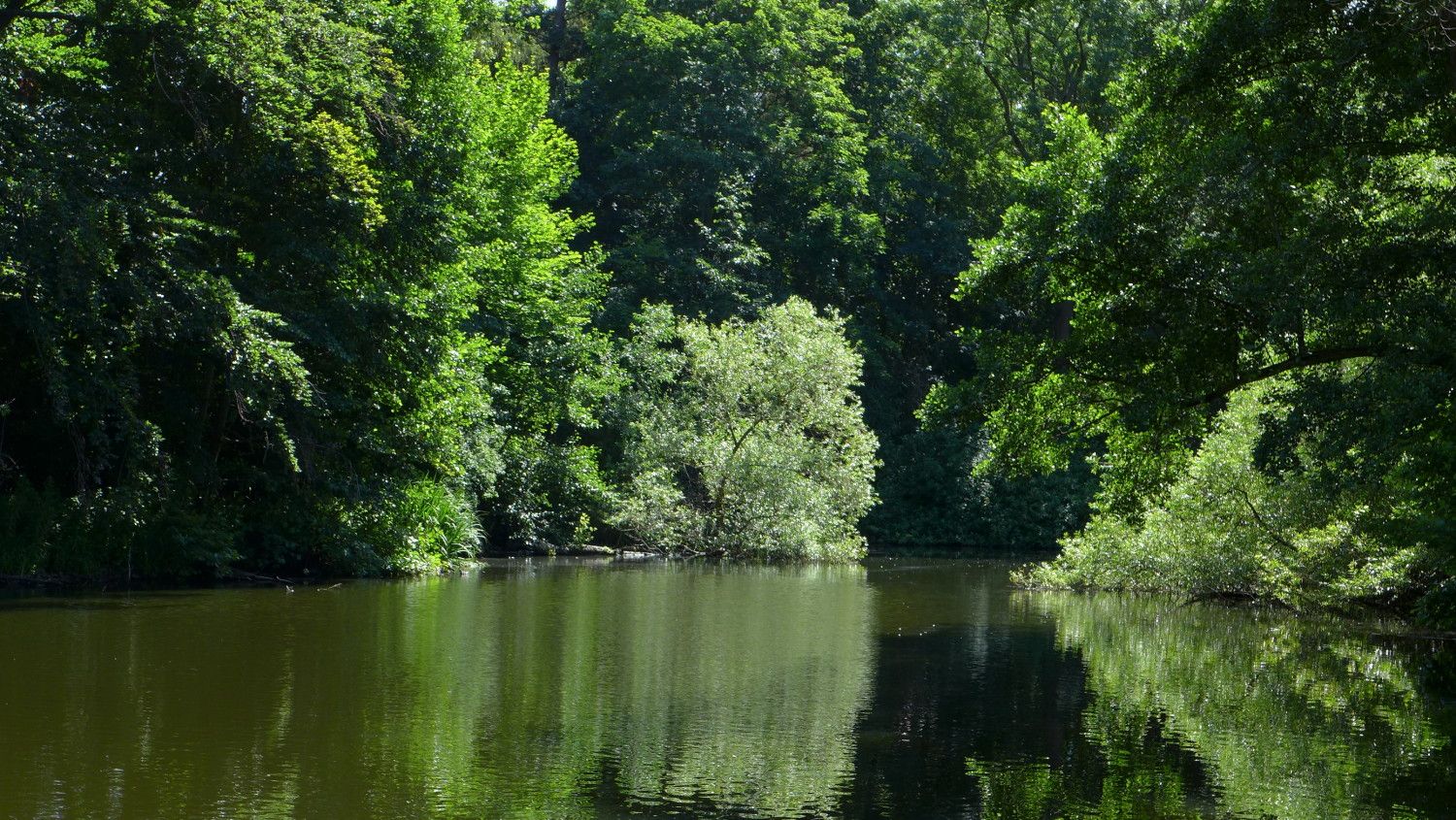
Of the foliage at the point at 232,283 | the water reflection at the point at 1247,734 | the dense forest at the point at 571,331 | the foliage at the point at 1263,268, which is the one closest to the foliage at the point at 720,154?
the dense forest at the point at 571,331

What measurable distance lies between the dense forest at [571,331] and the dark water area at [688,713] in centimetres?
233

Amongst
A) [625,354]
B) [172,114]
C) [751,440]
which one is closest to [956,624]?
[172,114]

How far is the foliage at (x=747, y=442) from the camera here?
32.7m

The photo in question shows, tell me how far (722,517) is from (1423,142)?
19367 mm

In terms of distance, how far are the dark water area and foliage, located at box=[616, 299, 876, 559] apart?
13.8m

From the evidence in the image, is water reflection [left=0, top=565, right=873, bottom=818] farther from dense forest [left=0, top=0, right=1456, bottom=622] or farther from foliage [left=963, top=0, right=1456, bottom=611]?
foliage [left=963, top=0, right=1456, bottom=611]

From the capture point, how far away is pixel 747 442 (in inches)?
1332

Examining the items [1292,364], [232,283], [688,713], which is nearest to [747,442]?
[232,283]

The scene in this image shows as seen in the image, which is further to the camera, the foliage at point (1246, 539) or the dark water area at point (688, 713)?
the foliage at point (1246, 539)

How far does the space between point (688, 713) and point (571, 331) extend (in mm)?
22607

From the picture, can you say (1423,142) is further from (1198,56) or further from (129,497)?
(129,497)

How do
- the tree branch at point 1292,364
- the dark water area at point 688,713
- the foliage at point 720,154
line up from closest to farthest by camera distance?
the dark water area at point 688,713 → the tree branch at point 1292,364 → the foliage at point 720,154

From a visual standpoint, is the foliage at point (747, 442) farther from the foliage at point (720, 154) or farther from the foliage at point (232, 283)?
the foliage at point (232, 283)

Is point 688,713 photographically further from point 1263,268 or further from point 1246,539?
point 1246,539
